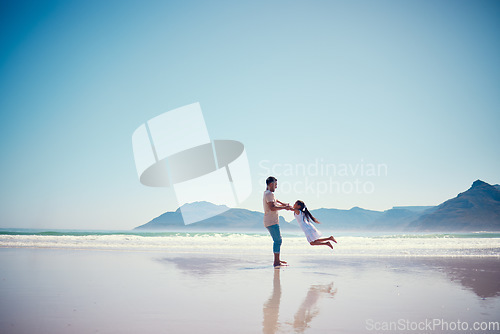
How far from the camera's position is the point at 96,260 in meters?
8.29

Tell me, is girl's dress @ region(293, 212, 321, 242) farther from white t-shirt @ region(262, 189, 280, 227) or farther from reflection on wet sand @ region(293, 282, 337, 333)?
reflection on wet sand @ region(293, 282, 337, 333)

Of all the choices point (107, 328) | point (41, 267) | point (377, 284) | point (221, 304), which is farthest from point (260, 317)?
point (41, 267)

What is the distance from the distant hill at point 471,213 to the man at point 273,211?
74459 mm

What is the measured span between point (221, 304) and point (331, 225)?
396 feet

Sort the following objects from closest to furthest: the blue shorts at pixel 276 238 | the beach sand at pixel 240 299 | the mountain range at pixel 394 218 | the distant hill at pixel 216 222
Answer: the beach sand at pixel 240 299
the blue shorts at pixel 276 238
the mountain range at pixel 394 218
the distant hill at pixel 216 222

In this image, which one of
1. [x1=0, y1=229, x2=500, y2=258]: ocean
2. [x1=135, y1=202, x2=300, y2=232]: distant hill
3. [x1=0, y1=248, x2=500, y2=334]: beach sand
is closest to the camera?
[x1=0, y1=248, x2=500, y2=334]: beach sand

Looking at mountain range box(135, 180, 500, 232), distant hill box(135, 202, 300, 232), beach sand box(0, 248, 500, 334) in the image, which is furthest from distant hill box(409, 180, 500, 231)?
beach sand box(0, 248, 500, 334)

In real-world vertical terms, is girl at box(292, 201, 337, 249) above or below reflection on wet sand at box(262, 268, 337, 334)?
above

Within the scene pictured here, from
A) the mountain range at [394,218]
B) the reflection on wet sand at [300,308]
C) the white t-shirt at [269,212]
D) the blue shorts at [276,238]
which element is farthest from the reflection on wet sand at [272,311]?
the mountain range at [394,218]

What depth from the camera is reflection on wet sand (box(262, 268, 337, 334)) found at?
9.98 ft

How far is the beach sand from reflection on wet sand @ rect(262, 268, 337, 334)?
0.01 metres

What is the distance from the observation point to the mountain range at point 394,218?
7256cm

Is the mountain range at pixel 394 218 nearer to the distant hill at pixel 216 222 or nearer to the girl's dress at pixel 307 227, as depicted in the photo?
the distant hill at pixel 216 222

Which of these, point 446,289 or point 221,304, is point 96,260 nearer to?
point 221,304
